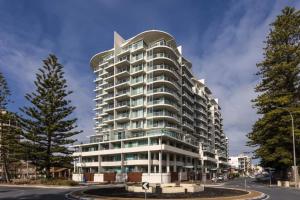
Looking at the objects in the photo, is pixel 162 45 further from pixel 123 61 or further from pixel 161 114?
pixel 161 114

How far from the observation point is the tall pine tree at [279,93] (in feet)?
183

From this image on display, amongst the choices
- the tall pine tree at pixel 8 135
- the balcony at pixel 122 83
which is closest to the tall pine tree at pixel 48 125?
the tall pine tree at pixel 8 135

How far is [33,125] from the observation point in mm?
60781

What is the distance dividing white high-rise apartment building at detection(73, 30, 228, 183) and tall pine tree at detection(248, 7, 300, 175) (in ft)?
84.4

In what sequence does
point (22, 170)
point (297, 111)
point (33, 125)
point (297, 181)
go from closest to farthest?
point (297, 181)
point (297, 111)
point (33, 125)
point (22, 170)

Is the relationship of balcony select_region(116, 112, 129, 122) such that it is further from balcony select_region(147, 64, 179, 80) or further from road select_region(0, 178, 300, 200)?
road select_region(0, 178, 300, 200)

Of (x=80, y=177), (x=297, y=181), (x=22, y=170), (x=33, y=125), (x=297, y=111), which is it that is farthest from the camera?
(x=22, y=170)

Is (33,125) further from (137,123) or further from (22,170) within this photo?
(22,170)

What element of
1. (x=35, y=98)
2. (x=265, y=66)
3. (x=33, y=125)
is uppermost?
(x=265, y=66)

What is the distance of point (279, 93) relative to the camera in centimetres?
5828

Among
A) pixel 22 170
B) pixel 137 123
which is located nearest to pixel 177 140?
pixel 137 123

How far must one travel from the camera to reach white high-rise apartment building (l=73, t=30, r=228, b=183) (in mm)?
83875

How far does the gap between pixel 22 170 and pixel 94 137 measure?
163ft

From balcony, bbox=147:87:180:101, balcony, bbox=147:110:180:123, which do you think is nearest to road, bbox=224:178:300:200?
balcony, bbox=147:110:180:123
